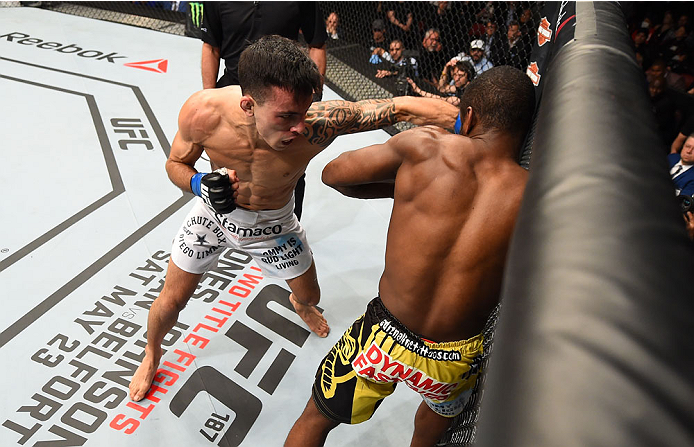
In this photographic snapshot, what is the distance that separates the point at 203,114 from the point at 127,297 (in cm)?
103

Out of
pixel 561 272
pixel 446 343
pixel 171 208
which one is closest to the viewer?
pixel 561 272

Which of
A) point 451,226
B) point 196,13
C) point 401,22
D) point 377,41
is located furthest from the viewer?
point 196,13

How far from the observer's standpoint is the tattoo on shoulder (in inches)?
61.6

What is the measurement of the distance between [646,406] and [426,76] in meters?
4.20

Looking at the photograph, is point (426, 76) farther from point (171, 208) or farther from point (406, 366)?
point (406, 366)

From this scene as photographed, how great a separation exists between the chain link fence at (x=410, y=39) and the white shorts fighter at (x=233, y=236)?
212 cm

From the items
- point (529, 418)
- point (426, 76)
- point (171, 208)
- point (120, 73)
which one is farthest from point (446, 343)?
point (120, 73)

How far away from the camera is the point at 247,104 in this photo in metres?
1.46

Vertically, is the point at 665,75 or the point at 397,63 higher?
the point at 665,75

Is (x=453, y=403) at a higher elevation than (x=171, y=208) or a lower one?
higher

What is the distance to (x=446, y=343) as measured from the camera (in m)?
1.24

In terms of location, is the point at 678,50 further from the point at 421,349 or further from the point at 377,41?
the point at 421,349

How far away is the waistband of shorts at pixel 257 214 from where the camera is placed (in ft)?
5.58

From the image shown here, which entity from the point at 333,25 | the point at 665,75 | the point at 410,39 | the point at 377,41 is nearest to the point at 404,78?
the point at 410,39
